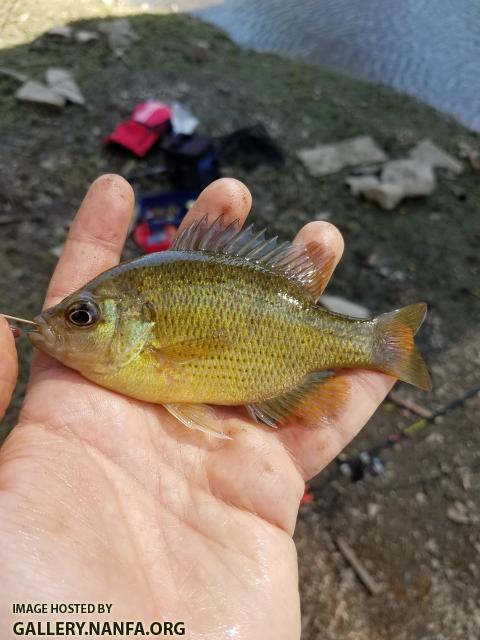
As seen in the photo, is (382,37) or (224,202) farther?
(382,37)

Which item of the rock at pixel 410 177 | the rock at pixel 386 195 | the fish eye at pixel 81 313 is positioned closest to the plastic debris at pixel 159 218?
the rock at pixel 386 195

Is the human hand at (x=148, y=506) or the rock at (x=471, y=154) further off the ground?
the human hand at (x=148, y=506)

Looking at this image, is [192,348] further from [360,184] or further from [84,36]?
[84,36]

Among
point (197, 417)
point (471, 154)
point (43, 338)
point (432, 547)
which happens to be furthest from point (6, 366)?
point (471, 154)

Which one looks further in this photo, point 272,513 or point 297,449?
point 297,449

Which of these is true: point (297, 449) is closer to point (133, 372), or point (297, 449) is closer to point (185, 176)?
point (133, 372)

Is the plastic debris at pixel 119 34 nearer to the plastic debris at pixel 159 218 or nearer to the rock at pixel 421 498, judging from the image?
the plastic debris at pixel 159 218

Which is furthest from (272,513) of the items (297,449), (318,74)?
(318,74)
